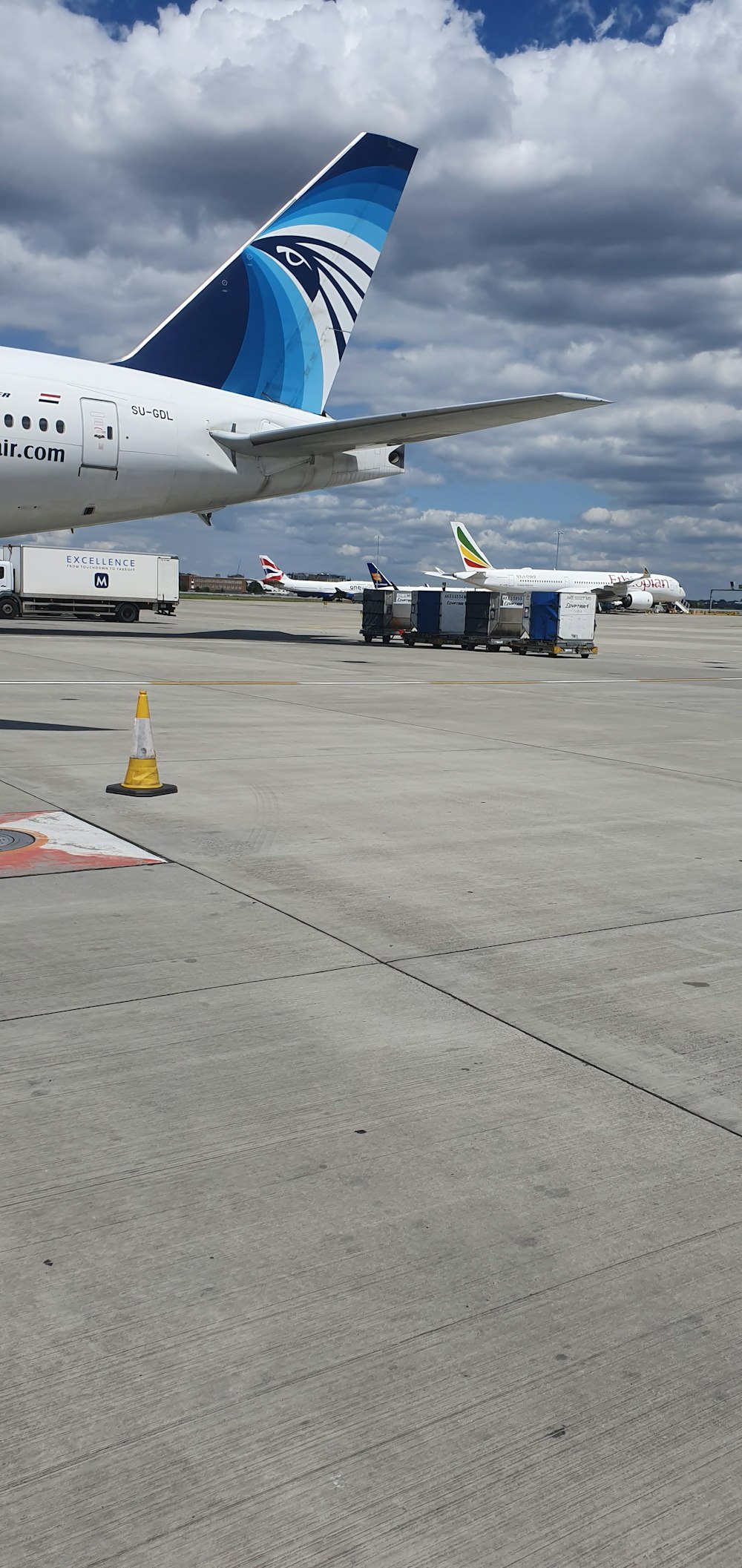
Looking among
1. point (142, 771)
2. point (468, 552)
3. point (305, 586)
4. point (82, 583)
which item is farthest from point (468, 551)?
point (142, 771)

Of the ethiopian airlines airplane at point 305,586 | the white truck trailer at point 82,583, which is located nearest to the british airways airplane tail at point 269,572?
the ethiopian airlines airplane at point 305,586

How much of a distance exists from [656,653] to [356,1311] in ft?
124

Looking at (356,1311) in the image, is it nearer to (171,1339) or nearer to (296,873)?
(171,1339)

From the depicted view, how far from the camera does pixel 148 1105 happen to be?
4.16m

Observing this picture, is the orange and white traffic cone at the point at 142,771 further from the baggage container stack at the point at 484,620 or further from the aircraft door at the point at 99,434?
the baggage container stack at the point at 484,620

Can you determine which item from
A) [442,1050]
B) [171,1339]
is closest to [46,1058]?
[442,1050]

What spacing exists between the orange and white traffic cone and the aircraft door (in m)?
19.5

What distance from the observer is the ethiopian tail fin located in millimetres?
89750

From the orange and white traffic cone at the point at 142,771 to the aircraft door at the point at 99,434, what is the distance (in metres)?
19.5

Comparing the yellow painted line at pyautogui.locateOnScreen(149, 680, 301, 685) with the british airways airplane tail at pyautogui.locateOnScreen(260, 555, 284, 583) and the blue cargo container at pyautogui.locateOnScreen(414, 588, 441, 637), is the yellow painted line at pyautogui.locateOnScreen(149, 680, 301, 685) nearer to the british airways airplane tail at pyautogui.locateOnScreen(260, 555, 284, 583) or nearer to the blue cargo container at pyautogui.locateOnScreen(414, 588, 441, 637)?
the blue cargo container at pyautogui.locateOnScreen(414, 588, 441, 637)

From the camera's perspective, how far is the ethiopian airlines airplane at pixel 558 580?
89.0 m

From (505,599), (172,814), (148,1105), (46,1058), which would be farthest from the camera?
(505,599)

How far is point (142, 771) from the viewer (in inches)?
382

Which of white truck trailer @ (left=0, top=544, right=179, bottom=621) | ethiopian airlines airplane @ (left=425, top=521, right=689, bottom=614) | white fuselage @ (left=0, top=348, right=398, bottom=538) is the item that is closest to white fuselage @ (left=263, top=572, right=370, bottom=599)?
ethiopian airlines airplane @ (left=425, top=521, right=689, bottom=614)
